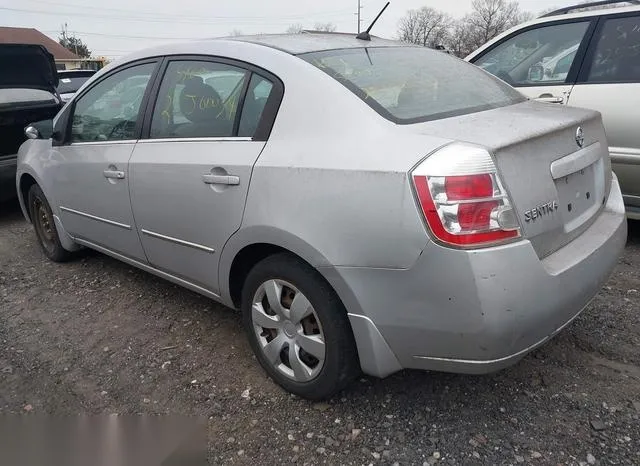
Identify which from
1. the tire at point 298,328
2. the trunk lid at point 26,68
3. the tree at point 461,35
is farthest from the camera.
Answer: the tree at point 461,35

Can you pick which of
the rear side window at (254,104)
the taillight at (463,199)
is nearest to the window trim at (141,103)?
the rear side window at (254,104)

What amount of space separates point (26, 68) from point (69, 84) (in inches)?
213

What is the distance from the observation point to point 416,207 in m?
1.94

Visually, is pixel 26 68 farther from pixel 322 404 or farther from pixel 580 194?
pixel 580 194

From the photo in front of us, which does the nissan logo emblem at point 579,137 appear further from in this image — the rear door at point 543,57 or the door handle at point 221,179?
the rear door at point 543,57

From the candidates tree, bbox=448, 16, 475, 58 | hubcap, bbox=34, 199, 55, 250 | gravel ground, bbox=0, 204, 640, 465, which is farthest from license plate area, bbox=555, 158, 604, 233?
tree, bbox=448, 16, 475, 58

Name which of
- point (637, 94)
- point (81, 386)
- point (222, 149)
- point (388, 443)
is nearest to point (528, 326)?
point (388, 443)

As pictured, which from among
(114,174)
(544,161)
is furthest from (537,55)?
(114,174)

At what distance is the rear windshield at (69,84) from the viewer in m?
11.0

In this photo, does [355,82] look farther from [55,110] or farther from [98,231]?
[55,110]

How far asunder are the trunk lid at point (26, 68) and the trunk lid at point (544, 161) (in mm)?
5732

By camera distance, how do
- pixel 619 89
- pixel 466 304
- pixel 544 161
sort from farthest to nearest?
1. pixel 619 89
2. pixel 544 161
3. pixel 466 304

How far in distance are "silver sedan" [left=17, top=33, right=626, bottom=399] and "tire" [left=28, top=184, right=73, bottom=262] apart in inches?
52.6

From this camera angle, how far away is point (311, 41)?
2896 mm
